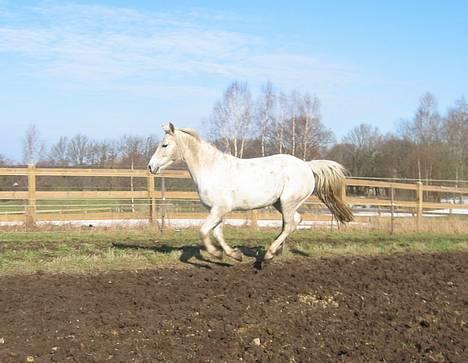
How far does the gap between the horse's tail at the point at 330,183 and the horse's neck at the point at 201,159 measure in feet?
6.09

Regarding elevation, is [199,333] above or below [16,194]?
below

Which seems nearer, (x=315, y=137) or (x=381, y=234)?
(x=381, y=234)

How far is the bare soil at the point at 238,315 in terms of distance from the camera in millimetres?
4254

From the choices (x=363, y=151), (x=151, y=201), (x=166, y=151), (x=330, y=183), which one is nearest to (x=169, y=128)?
(x=166, y=151)

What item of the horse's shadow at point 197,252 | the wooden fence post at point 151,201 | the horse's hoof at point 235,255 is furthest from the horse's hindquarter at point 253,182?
the wooden fence post at point 151,201

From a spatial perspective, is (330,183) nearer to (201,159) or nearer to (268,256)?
(268,256)

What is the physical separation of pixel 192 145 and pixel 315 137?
29463 mm

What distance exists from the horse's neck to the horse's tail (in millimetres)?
1856

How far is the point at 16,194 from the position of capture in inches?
576

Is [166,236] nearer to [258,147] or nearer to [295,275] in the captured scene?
[295,275]

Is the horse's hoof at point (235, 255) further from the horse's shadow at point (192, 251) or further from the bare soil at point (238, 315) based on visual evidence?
the horse's shadow at point (192, 251)

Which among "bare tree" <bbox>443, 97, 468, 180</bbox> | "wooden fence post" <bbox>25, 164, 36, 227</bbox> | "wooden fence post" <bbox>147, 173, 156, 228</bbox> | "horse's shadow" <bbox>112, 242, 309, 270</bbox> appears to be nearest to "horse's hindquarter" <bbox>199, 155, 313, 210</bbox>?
"horse's shadow" <bbox>112, 242, 309, 270</bbox>

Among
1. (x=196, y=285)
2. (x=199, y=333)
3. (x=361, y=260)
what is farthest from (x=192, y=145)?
(x=199, y=333)

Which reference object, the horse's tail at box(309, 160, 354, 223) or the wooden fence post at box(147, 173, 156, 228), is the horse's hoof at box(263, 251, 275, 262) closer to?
the horse's tail at box(309, 160, 354, 223)
